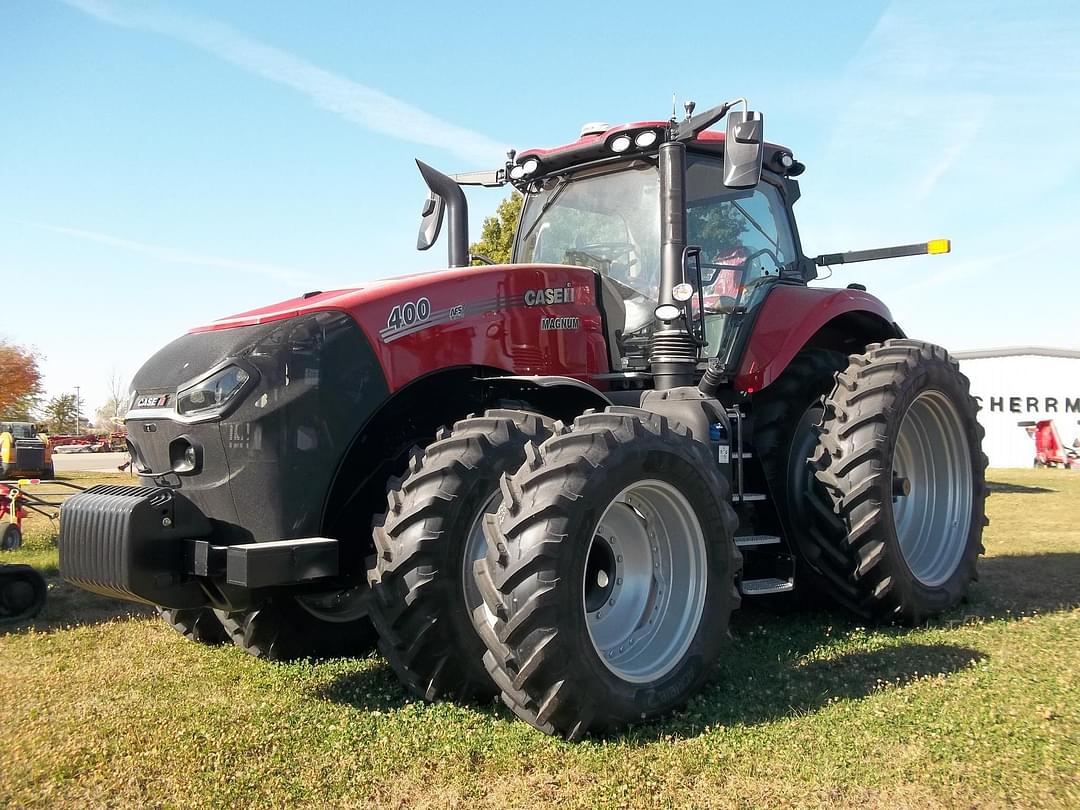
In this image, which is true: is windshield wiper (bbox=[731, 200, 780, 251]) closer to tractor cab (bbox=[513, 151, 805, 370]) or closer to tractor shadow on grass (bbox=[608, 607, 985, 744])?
tractor cab (bbox=[513, 151, 805, 370])

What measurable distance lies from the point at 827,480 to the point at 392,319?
2.59 metres

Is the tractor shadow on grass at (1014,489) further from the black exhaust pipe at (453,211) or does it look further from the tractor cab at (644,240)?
the black exhaust pipe at (453,211)

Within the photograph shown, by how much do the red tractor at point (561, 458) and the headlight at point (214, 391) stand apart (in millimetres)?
11

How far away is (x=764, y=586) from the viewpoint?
4.55 metres

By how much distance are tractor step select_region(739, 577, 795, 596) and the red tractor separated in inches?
1.2

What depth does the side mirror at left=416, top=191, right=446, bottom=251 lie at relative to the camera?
5.61m

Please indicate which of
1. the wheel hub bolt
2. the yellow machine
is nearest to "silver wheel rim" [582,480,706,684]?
the wheel hub bolt

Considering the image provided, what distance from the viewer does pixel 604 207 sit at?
17.8 ft

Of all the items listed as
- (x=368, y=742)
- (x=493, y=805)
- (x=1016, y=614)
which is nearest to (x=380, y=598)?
(x=368, y=742)

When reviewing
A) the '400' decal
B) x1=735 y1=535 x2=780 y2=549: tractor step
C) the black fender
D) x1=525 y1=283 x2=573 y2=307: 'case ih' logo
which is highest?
x1=525 y1=283 x2=573 y2=307: 'case ih' logo

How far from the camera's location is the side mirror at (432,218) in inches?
221

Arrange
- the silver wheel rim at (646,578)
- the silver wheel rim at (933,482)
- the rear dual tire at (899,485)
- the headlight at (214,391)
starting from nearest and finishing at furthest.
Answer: the headlight at (214,391), the silver wheel rim at (646,578), the rear dual tire at (899,485), the silver wheel rim at (933,482)

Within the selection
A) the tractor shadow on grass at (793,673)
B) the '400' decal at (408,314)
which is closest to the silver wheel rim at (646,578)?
the tractor shadow on grass at (793,673)

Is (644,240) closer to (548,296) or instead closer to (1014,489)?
(548,296)
